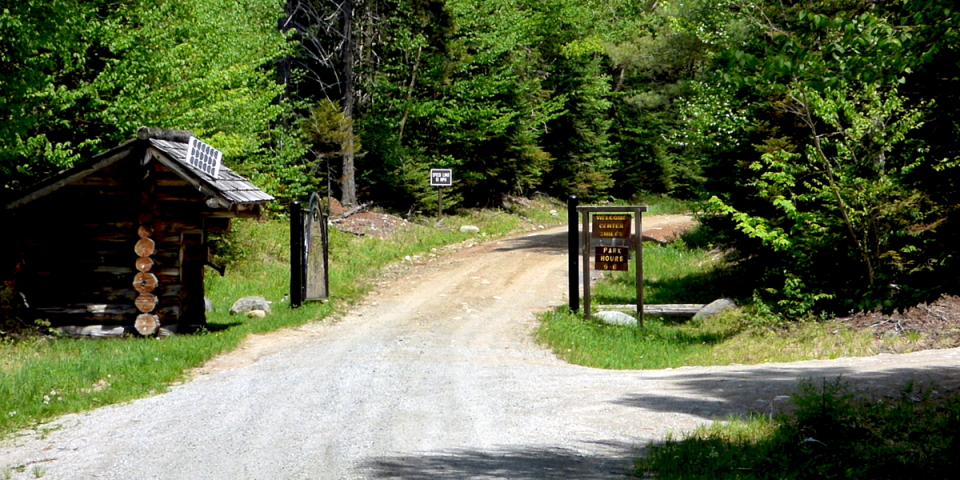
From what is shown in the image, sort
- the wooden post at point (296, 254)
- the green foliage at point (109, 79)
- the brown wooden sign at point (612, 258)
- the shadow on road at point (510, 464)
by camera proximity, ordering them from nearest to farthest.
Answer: the shadow on road at point (510, 464) < the green foliage at point (109, 79) < the brown wooden sign at point (612, 258) < the wooden post at point (296, 254)

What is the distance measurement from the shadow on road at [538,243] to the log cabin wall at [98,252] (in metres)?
14.9

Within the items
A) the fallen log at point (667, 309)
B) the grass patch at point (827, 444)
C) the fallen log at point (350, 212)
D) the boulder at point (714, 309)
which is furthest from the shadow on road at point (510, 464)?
the fallen log at point (350, 212)

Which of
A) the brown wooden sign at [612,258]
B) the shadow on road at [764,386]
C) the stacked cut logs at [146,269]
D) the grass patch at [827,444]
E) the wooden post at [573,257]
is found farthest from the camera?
the wooden post at [573,257]

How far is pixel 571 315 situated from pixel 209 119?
8.75 m

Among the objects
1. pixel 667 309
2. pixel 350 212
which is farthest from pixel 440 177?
pixel 667 309

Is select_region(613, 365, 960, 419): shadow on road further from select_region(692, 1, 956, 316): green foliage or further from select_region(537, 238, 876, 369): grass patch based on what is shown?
select_region(537, 238, 876, 369): grass patch

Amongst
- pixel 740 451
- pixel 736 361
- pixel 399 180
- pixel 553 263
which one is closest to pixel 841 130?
pixel 736 361

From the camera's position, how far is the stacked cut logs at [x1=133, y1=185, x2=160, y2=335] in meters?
14.3

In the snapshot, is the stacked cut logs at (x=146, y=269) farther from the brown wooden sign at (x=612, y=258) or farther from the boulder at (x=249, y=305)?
the brown wooden sign at (x=612, y=258)

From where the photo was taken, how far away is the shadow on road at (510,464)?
674cm

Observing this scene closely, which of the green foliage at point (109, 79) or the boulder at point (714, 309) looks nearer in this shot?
the green foliage at point (109, 79)

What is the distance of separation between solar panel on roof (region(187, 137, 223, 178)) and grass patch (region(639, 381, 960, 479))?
31.1 ft

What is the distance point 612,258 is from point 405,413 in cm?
855

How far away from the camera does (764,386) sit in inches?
379
